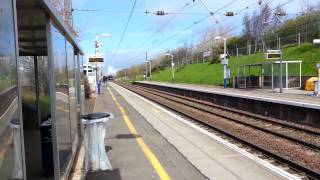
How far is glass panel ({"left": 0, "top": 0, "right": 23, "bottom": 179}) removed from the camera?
3.27m

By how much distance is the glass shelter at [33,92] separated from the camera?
11.2 feet

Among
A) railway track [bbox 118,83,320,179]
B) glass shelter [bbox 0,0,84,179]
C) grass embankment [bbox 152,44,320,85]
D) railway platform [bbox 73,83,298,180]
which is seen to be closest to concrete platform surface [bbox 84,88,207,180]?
railway platform [bbox 73,83,298,180]

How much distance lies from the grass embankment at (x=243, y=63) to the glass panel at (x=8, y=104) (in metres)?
45.5

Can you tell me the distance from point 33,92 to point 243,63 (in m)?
57.1

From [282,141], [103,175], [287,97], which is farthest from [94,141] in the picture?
[287,97]

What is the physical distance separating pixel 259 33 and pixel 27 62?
207 ft

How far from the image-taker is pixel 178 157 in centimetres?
1052

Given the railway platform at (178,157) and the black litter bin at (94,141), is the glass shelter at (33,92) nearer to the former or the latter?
the black litter bin at (94,141)

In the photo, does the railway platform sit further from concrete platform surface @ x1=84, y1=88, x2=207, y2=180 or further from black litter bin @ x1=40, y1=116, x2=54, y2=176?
black litter bin @ x1=40, y1=116, x2=54, y2=176

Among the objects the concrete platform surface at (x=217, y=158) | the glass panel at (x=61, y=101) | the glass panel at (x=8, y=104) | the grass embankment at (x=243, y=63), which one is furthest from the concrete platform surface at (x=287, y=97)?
the glass panel at (x=8, y=104)

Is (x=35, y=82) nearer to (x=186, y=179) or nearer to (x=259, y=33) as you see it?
(x=186, y=179)

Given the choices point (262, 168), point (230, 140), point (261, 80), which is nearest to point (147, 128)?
point (230, 140)

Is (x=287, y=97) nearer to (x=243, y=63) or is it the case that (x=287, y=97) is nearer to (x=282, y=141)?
(x=282, y=141)

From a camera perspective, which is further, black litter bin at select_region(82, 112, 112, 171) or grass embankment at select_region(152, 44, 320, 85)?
grass embankment at select_region(152, 44, 320, 85)
